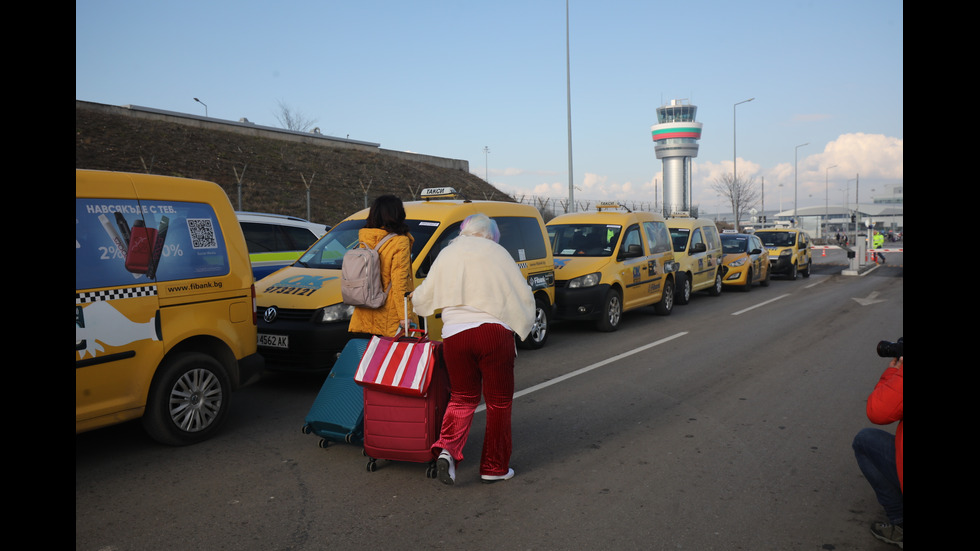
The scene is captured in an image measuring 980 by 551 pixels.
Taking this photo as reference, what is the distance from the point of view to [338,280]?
23.8 feet

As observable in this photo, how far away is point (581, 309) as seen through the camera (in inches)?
425

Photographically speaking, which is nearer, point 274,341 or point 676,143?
point 274,341

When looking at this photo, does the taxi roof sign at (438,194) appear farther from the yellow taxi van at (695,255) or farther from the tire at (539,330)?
the yellow taxi van at (695,255)

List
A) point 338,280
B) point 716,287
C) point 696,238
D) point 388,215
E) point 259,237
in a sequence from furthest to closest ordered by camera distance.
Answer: point 716,287, point 696,238, point 259,237, point 338,280, point 388,215

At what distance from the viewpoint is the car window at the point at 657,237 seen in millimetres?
12876

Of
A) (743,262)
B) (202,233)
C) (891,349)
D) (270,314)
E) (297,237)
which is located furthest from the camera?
(743,262)

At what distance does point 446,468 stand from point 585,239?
800cm

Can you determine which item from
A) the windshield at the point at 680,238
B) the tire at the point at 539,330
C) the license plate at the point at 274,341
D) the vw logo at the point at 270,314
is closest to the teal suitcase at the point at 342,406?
the license plate at the point at 274,341

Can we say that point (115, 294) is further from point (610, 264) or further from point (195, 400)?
point (610, 264)

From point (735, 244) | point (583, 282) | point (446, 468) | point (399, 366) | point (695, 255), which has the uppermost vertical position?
point (735, 244)

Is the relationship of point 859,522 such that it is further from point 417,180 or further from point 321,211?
point 417,180

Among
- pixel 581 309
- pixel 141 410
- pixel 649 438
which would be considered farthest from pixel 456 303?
pixel 581 309

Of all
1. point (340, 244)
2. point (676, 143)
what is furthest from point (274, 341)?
point (676, 143)
